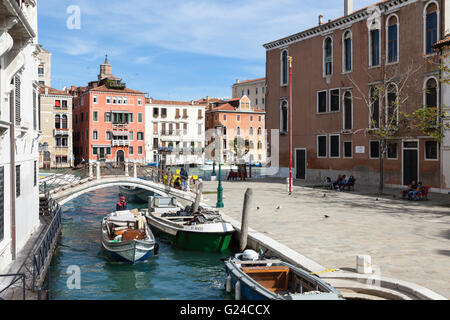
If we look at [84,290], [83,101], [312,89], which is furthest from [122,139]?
[84,290]

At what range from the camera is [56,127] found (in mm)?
64500

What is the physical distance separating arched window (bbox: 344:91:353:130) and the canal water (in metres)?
18.4

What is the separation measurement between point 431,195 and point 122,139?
49.3 metres

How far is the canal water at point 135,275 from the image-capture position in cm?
1098

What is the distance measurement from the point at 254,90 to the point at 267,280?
86873 mm

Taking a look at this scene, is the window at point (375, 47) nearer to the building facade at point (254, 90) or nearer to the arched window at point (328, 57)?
the arched window at point (328, 57)

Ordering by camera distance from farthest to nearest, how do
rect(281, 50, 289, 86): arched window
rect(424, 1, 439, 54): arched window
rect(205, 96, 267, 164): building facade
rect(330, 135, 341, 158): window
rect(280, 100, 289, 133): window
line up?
rect(205, 96, 267, 164): building facade
rect(280, 100, 289, 133): window
rect(281, 50, 289, 86): arched window
rect(330, 135, 341, 158): window
rect(424, 1, 439, 54): arched window

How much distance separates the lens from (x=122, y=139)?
64.9m

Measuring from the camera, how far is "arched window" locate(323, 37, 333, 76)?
106 ft

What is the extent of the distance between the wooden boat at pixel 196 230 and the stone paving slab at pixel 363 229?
122 centimetres

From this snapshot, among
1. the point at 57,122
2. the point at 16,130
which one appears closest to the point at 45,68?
the point at 57,122

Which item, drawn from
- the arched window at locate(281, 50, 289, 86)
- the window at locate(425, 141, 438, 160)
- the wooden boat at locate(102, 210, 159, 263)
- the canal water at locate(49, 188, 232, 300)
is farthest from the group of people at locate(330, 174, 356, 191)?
the wooden boat at locate(102, 210, 159, 263)

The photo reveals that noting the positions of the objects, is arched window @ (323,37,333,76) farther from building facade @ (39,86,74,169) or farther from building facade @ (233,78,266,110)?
building facade @ (233,78,266,110)
